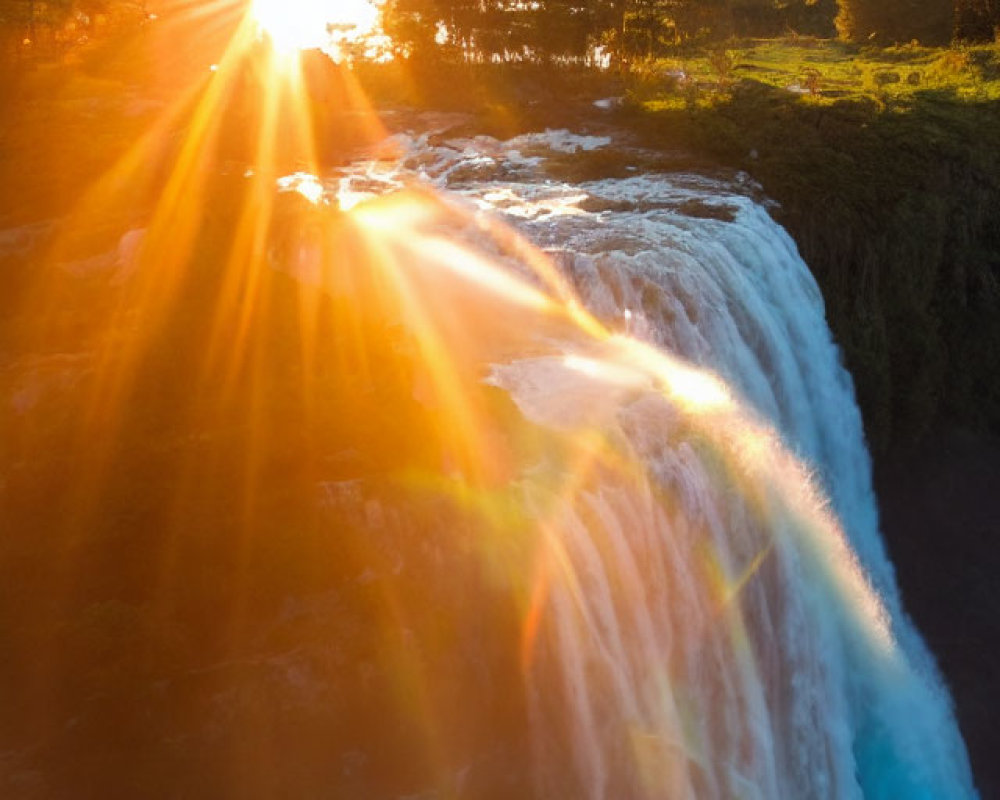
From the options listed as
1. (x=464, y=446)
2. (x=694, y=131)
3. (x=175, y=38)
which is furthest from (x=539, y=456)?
(x=175, y=38)

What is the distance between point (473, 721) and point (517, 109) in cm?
2012

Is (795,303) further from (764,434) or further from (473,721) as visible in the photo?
(473,721)

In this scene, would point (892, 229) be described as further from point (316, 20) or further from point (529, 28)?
point (316, 20)

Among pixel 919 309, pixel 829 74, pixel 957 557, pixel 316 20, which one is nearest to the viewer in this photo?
pixel 957 557

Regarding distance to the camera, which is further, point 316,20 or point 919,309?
point 316,20

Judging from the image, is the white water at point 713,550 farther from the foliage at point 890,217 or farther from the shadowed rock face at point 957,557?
the foliage at point 890,217

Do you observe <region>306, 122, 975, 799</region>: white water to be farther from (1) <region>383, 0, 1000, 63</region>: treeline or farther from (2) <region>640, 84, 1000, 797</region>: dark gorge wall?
(1) <region>383, 0, 1000, 63</region>: treeline

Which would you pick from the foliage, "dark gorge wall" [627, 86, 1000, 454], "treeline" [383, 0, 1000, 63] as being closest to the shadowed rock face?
"dark gorge wall" [627, 86, 1000, 454]

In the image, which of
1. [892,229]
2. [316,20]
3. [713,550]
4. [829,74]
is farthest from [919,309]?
[316,20]

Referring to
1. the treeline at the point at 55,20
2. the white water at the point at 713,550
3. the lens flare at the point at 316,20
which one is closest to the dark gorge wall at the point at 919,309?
the white water at the point at 713,550

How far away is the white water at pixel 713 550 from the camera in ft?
34.0

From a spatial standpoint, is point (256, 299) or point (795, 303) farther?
point (795, 303)

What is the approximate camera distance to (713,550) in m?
11.4

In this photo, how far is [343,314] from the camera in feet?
43.7
